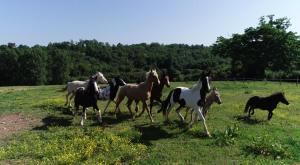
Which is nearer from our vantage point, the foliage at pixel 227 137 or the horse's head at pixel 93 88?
the foliage at pixel 227 137

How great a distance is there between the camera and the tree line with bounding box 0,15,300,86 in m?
69.6

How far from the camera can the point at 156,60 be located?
378 feet

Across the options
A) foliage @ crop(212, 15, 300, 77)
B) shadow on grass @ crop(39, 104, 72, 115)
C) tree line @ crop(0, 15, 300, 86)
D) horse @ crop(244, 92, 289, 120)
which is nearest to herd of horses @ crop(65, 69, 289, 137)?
horse @ crop(244, 92, 289, 120)

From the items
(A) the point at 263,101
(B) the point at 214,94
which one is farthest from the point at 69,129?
(A) the point at 263,101

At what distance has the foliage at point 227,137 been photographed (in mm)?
16125

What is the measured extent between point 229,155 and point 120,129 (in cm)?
541

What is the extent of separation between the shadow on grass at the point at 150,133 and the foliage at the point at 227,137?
2019 mm

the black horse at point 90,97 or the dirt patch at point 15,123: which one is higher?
the black horse at point 90,97

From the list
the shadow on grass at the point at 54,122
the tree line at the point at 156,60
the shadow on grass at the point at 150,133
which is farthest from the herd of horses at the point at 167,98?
the tree line at the point at 156,60

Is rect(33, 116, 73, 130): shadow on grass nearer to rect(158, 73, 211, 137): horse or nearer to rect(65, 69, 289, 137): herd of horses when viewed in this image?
rect(65, 69, 289, 137): herd of horses

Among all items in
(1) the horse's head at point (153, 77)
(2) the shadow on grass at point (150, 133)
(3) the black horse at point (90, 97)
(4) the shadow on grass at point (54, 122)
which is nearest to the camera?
(2) the shadow on grass at point (150, 133)

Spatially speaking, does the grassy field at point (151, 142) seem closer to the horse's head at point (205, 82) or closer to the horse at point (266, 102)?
the horse at point (266, 102)

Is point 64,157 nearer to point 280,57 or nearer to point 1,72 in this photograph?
point 280,57

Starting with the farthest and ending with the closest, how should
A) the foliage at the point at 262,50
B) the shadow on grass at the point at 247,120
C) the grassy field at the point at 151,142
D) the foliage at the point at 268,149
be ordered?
the foliage at the point at 262,50 < the shadow on grass at the point at 247,120 < the foliage at the point at 268,149 < the grassy field at the point at 151,142
